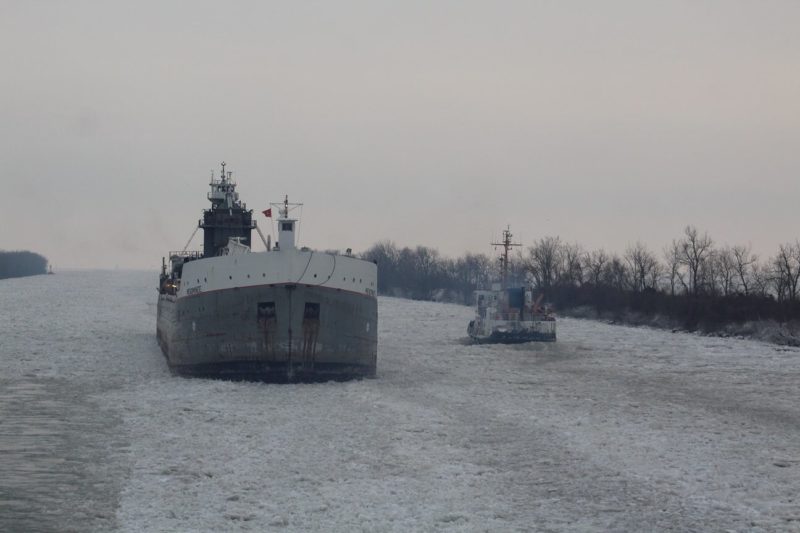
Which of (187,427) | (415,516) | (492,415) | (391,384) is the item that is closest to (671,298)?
(391,384)

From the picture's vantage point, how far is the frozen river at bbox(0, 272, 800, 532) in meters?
12.1

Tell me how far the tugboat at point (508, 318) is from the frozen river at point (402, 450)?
11788mm

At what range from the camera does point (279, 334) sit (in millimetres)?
25953

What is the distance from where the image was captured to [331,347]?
87.9 ft

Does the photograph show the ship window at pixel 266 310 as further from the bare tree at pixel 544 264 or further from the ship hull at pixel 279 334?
the bare tree at pixel 544 264

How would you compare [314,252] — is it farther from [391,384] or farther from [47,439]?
[47,439]

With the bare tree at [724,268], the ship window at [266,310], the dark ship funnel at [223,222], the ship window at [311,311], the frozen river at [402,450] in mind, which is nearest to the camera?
the frozen river at [402,450]

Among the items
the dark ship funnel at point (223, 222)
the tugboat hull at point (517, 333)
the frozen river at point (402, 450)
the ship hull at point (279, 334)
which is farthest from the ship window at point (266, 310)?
the tugboat hull at point (517, 333)

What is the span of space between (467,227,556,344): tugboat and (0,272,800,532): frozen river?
11.8 metres

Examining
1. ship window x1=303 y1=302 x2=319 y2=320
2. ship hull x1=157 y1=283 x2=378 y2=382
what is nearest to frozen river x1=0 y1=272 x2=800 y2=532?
ship hull x1=157 y1=283 x2=378 y2=382

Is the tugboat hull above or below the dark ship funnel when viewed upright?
below

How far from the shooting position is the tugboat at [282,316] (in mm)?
25984

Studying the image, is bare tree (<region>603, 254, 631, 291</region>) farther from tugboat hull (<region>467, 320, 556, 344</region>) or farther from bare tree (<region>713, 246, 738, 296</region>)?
tugboat hull (<region>467, 320, 556, 344</region>)

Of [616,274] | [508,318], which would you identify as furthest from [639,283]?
[508,318]
